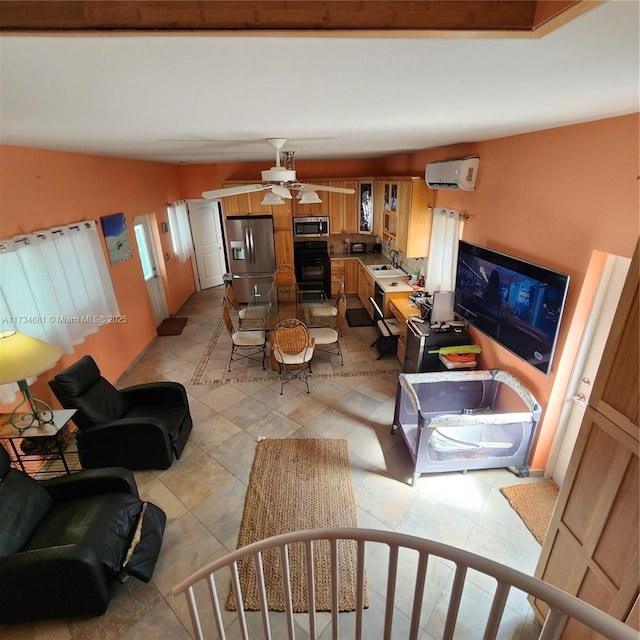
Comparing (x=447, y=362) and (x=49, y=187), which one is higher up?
(x=49, y=187)

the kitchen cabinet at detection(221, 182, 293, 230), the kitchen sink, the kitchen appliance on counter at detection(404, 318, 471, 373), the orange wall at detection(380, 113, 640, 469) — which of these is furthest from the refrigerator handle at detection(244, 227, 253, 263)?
the orange wall at detection(380, 113, 640, 469)

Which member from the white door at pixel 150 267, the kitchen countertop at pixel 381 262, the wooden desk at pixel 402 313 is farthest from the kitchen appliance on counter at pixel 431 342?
the white door at pixel 150 267

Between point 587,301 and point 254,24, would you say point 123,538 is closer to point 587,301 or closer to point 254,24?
point 254,24

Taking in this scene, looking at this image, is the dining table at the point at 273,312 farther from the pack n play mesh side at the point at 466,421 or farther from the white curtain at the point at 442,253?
the pack n play mesh side at the point at 466,421

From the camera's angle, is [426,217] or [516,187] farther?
[426,217]

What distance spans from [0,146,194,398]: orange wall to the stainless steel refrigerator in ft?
3.83

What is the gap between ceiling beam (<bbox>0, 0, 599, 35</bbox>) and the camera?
73 cm

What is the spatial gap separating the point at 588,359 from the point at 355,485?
200 centimetres

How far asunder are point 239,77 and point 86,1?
439 millimetres

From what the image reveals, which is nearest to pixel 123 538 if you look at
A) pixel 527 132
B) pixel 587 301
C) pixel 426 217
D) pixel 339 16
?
pixel 339 16

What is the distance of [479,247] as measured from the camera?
3246 mm

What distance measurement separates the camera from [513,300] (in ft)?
9.34

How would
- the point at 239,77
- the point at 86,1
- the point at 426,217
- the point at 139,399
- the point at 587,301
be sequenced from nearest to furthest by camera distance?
the point at 86,1, the point at 239,77, the point at 587,301, the point at 139,399, the point at 426,217

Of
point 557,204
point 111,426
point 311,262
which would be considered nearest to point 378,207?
point 311,262
